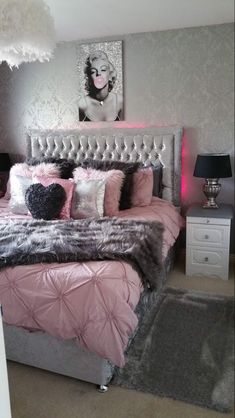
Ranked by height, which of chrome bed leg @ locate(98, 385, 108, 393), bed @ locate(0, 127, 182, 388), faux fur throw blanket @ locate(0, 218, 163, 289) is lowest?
chrome bed leg @ locate(98, 385, 108, 393)

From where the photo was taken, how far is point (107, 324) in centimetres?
171

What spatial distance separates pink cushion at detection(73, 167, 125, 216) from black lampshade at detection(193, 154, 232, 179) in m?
0.74

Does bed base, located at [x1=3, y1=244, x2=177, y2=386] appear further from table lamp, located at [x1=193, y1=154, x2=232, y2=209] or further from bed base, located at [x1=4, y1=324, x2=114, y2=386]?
table lamp, located at [x1=193, y1=154, x2=232, y2=209]

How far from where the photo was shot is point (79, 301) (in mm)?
1737

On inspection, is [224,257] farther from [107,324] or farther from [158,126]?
[107,324]

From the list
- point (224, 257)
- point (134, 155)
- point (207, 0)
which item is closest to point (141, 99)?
point (134, 155)

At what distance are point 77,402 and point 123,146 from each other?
2.48 meters

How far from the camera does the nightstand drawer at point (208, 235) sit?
3068mm

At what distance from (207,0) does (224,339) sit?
2.41 meters

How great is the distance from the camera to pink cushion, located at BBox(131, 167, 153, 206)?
3260mm

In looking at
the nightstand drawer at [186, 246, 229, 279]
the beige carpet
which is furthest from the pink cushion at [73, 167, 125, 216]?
the beige carpet

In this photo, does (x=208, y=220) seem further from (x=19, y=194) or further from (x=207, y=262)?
(x=19, y=194)

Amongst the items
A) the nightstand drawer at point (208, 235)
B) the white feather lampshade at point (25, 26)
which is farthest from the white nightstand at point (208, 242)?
the white feather lampshade at point (25, 26)

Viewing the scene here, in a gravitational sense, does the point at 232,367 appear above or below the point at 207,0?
below
